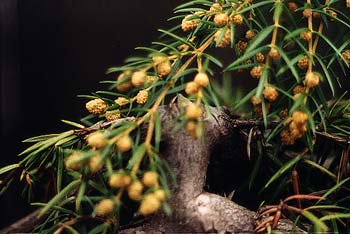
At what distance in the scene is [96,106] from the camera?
622 millimetres

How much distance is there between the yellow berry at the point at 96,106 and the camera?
2.03 ft

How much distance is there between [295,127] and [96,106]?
22cm

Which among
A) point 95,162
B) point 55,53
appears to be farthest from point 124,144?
point 55,53

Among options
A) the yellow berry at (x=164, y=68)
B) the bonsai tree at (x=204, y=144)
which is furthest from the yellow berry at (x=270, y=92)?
the yellow berry at (x=164, y=68)

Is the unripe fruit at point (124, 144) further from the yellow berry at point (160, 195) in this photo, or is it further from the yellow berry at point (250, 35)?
the yellow berry at point (250, 35)

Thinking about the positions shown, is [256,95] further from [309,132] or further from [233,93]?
[233,93]

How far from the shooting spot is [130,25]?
1185 millimetres

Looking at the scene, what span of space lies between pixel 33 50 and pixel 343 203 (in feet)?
A: 2.56

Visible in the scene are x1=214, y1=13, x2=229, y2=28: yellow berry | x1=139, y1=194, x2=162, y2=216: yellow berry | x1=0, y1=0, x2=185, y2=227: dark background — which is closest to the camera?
x1=139, y1=194, x2=162, y2=216: yellow berry

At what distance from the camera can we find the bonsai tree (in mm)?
523

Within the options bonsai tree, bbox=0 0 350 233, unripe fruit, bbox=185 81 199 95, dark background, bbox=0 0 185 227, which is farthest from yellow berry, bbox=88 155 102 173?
dark background, bbox=0 0 185 227

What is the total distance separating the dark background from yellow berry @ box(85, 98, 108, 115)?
559 millimetres

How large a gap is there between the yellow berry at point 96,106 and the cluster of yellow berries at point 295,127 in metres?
0.21

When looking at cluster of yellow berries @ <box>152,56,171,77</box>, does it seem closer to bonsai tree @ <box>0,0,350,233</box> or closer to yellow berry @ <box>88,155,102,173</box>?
bonsai tree @ <box>0,0,350,233</box>
